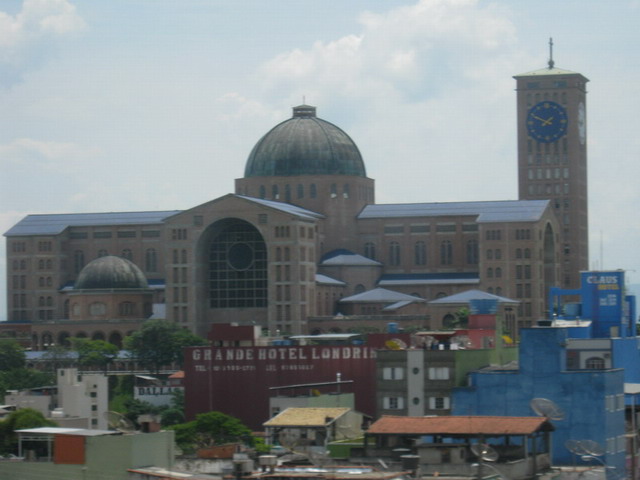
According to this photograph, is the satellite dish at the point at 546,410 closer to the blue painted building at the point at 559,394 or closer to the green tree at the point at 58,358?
the blue painted building at the point at 559,394

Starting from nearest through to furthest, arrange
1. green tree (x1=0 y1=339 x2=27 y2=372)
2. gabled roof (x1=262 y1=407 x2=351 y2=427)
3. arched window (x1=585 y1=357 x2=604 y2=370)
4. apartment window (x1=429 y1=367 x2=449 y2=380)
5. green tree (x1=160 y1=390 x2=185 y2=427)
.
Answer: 1. gabled roof (x1=262 y1=407 x2=351 y2=427)
2. arched window (x1=585 y1=357 x2=604 y2=370)
3. apartment window (x1=429 y1=367 x2=449 y2=380)
4. green tree (x1=160 y1=390 x2=185 y2=427)
5. green tree (x1=0 y1=339 x2=27 y2=372)

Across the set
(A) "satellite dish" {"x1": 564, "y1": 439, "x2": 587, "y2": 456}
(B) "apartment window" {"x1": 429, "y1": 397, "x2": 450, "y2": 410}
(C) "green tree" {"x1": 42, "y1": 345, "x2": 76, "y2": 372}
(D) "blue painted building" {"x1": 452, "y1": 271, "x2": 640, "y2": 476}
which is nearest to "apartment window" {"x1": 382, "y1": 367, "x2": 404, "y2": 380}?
(B) "apartment window" {"x1": 429, "y1": 397, "x2": 450, "y2": 410}

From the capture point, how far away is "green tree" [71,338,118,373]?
634 ft

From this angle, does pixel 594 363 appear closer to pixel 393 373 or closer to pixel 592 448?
pixel 393 373

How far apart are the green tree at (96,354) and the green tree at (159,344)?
2748mm

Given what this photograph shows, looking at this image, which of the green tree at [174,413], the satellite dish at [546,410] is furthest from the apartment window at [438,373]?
the green tree at [174,413]

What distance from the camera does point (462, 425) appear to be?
81938 millimetres

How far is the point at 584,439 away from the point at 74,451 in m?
27.6

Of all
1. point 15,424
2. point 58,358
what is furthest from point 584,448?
point 58,358

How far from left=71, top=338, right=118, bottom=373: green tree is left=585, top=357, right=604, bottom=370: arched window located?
91.2 metres

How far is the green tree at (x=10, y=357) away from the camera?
19412 cm

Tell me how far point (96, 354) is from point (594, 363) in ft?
303

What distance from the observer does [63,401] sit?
132250 millimetres

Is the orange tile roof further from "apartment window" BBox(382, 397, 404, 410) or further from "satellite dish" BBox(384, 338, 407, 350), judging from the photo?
"satellite dish" BBox(384, 338, 407, 350)
